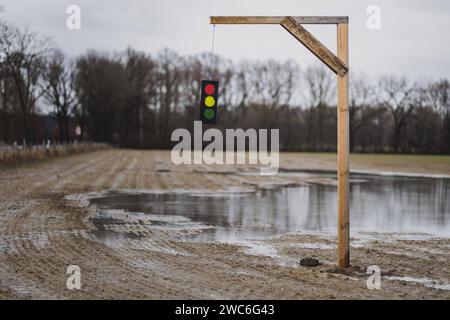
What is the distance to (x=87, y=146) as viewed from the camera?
74062mm

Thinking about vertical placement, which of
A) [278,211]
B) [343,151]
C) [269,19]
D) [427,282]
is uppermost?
[269,19]

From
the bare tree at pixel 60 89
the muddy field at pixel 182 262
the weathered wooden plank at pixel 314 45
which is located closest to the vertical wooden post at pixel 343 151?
the weathered wooden plank at pixel 314 45

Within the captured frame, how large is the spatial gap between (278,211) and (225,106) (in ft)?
305

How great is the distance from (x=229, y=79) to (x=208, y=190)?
90123 millimetres

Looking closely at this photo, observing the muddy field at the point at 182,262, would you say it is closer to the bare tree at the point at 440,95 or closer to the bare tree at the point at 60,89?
the bare tree at the point at 60,89

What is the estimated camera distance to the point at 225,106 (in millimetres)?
111438

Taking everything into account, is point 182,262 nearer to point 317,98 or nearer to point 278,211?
point 278,211

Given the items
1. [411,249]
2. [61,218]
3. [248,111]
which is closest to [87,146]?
[248,111]

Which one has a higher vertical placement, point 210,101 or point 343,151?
point 210,101

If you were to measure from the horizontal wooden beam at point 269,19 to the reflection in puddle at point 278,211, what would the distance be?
208 inches

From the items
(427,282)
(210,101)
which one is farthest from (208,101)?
(427,282)

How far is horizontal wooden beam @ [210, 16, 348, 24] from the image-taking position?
32.9 feet

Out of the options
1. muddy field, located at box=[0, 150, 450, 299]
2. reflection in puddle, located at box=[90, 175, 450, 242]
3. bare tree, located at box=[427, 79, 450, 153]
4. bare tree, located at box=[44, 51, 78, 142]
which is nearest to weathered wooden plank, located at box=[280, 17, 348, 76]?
muddy field, located at box=[0, 150, 450, 299]

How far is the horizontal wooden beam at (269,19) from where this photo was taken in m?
10.0
